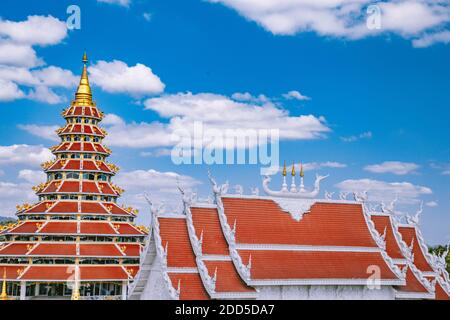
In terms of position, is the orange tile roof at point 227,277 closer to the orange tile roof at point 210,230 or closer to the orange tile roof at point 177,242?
the orange tile roof at point 210,230

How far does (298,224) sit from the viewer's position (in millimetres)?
36969

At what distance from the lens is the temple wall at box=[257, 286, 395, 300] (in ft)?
111

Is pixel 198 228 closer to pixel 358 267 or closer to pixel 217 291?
pixel 217 291

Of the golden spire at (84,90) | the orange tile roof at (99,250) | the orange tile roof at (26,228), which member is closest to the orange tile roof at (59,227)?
the orange tile roof at (26,228)

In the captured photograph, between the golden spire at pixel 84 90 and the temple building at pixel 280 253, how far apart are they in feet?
75.9

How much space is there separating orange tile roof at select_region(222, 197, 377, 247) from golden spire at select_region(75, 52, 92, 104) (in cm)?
2344

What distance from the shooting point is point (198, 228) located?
3444cm

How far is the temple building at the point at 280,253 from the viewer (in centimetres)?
3300

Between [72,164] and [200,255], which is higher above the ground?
[72,164]

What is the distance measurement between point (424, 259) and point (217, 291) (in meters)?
15.4

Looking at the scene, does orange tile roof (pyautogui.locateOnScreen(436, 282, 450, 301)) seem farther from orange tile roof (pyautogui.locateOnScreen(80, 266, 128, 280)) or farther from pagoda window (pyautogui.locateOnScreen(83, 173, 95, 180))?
pagoda window (pyautogui.locateOnScreen(83, 173, 95, 180))

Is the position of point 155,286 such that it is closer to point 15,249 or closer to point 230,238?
point 230,238
